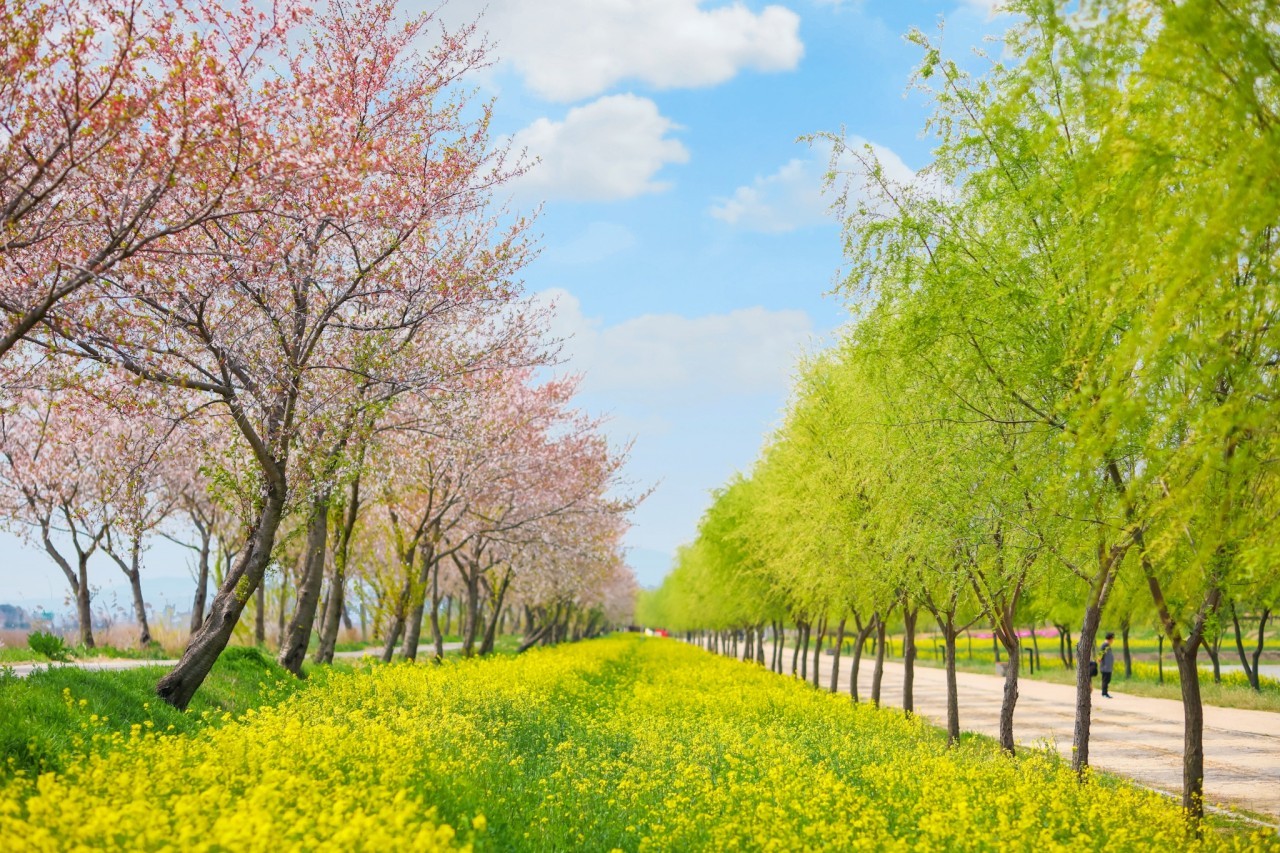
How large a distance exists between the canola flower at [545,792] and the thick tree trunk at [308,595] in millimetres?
3641

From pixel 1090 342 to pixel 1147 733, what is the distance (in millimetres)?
16533

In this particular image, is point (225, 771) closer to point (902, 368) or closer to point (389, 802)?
point (389, 802)

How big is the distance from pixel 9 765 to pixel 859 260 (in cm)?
1003

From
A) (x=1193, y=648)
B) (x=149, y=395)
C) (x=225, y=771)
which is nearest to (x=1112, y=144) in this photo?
(x=1193, y=648)

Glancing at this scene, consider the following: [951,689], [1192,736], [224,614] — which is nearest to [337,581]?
[224,614]

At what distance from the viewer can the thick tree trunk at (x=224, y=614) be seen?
42.0 ft

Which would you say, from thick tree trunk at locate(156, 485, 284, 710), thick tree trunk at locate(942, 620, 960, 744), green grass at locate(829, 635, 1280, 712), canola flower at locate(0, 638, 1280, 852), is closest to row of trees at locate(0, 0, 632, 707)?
thick tree trunk at locate(156, 485, 284, 710)

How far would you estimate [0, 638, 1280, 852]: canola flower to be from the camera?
578 centimetres

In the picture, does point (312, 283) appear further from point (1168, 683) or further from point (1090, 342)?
point (1168, 683)

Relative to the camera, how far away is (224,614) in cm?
1305

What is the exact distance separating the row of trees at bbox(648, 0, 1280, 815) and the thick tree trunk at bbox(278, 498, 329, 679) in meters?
9.46

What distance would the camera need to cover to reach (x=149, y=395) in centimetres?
1238

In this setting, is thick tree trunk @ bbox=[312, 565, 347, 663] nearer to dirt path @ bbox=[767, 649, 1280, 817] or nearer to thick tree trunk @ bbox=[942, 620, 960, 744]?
thick tree trunk @ bbox=[942, 620, 960, 744]

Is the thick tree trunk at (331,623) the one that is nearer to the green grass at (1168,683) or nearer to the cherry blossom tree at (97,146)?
the cherry blossom tree at (97,146)
